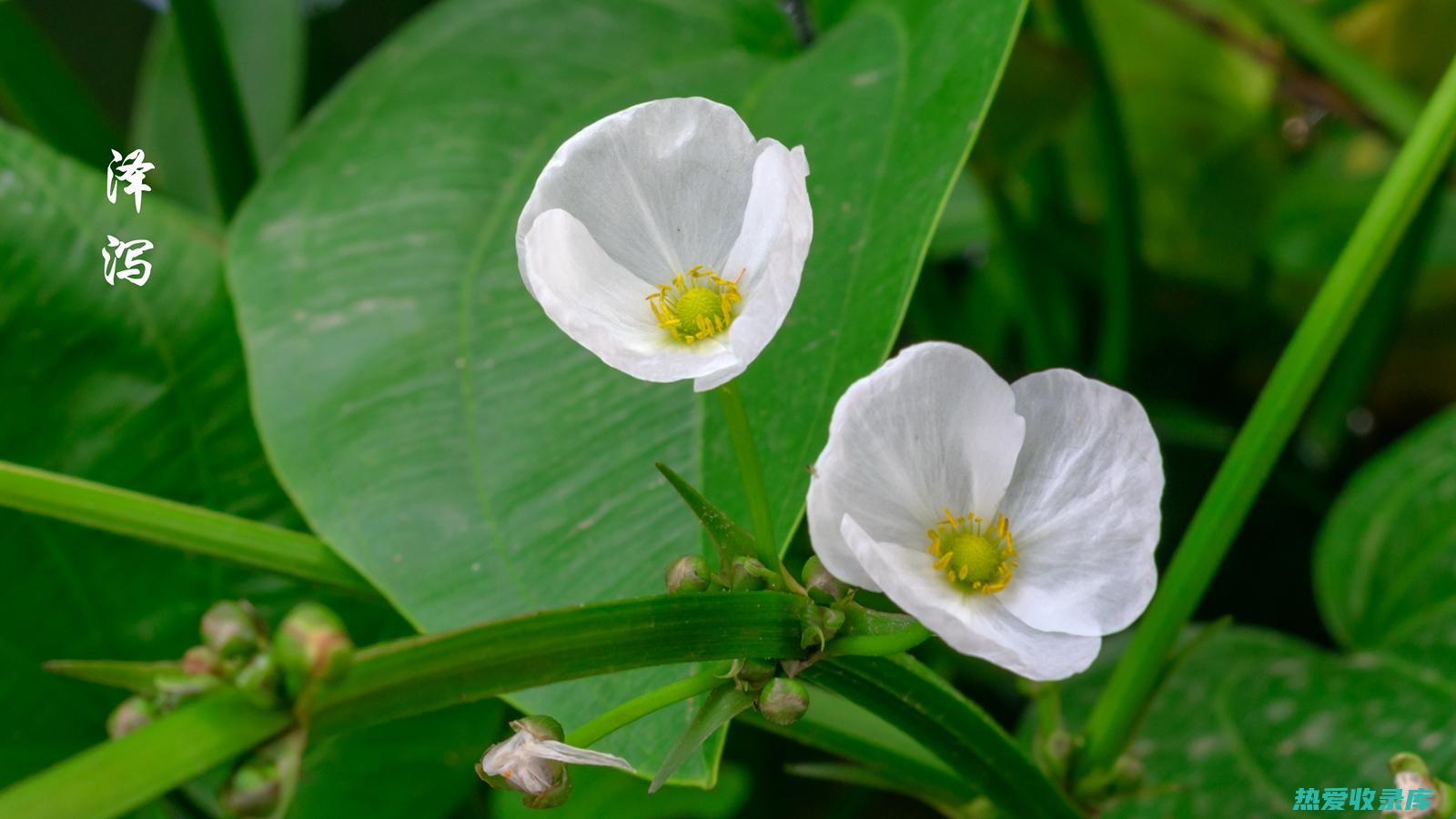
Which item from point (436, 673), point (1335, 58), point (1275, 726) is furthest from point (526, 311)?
point (1335, 58)

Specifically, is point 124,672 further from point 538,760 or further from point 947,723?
point 947,723

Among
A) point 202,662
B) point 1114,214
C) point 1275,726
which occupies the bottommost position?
point 1275,726

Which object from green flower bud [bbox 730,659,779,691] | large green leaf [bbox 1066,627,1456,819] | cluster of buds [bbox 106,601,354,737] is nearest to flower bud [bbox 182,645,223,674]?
cluster of buds [bbox 106,601,354,737]

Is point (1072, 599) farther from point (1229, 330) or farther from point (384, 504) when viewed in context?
point (1229, 330)

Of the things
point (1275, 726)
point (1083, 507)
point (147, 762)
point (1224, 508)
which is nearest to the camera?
point (147, 762)

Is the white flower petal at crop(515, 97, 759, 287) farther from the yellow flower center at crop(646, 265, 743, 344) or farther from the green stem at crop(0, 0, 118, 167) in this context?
the green stem at crop(0, 0, 118, 167)

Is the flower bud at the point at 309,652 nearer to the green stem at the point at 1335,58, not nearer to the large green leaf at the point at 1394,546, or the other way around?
the large green leaf at the point at 1394,546

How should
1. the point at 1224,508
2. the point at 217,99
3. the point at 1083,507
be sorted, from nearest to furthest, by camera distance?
the point at 1083,507 < the point at 1224,508 < the point at 217,99
